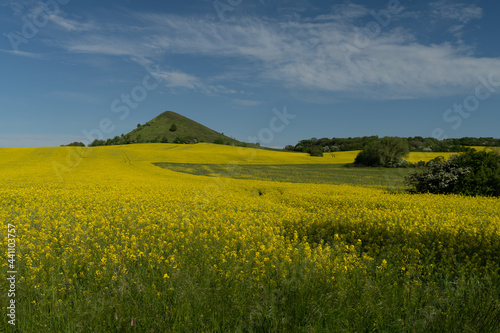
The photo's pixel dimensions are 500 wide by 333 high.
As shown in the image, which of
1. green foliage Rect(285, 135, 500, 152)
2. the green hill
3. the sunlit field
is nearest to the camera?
the sunlit field

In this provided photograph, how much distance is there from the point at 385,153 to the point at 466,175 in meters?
41.8

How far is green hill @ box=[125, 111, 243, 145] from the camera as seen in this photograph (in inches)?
5226

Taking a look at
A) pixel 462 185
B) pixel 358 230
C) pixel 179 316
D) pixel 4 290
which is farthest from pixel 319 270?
pixel 462 185

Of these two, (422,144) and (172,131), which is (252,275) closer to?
(422,144)

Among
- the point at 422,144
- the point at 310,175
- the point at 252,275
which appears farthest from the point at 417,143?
the point at 252,275

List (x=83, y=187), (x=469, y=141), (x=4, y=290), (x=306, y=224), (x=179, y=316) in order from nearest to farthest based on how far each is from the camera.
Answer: (x=179, y=316)
(x=4, y=290)
(x=306, y=224)
(x=83, y=187)
(x=469, y=141)

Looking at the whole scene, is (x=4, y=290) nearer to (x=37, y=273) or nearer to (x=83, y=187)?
(x=37, y=273)

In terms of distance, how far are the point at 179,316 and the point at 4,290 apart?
2.72m

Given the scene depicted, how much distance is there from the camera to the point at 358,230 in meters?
8.86

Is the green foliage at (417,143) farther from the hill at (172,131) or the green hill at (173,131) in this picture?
the green hill at (173,131)

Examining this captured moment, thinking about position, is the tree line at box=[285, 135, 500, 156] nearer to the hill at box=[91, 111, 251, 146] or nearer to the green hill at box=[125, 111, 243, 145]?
the hill at box=[91, 111, 251, 146]

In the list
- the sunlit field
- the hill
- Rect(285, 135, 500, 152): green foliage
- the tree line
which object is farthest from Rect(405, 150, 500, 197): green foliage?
the hill

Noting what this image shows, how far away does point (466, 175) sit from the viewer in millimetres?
19094

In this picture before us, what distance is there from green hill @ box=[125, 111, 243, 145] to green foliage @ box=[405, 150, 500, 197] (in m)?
106
